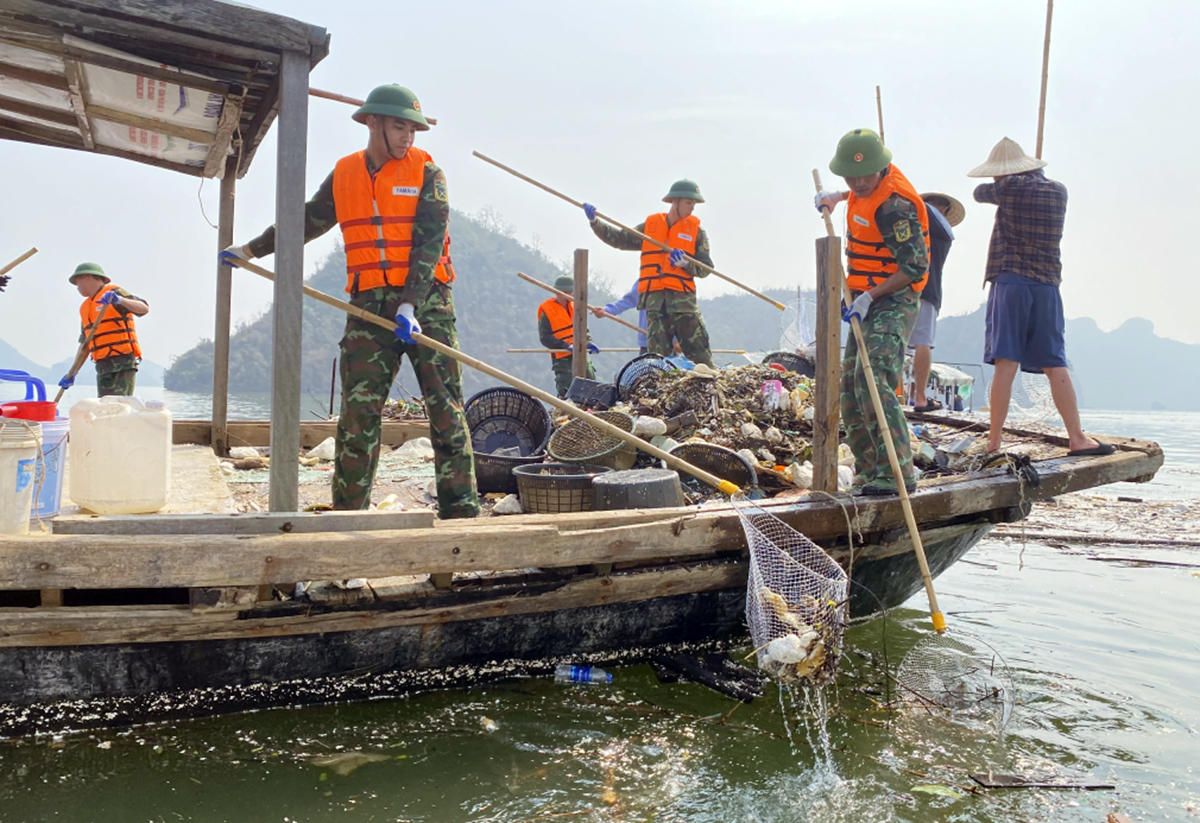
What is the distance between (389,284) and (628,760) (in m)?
2.59

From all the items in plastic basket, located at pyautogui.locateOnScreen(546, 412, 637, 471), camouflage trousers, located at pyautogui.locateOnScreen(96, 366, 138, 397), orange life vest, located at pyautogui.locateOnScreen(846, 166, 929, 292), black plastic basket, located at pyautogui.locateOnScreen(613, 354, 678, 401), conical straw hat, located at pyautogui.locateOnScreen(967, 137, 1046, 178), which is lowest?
plastic basket, located at pyautogui.locateOnScreen(546, 412, 637, 471)

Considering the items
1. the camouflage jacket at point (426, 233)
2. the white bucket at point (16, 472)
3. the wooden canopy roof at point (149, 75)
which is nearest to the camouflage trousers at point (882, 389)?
the camouflage jacket at point (426, 233)

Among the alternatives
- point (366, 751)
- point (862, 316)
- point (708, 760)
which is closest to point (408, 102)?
point (862, 316)

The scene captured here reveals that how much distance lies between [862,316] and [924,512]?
46.6 inches

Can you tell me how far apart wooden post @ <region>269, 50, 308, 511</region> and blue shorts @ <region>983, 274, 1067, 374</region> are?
4.33 m

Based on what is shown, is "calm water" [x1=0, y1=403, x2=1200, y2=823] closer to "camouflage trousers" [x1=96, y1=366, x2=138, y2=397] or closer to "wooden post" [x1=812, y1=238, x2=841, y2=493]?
"wooden post" [x1=812, y1=238, x2=841, y2=493]

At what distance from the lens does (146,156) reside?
18.4ft

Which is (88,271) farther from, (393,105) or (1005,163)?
(1005,163)

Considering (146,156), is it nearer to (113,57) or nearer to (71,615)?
(113,57)

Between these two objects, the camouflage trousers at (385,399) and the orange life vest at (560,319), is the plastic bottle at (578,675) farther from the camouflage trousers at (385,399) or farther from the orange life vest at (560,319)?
the orange life vest at (560,319)

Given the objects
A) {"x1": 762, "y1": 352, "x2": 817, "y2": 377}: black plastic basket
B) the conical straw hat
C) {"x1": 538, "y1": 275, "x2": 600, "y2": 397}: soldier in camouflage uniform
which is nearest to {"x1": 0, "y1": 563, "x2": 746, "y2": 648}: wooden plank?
the conical straw hat

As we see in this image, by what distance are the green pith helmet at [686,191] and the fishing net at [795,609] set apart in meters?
5.50

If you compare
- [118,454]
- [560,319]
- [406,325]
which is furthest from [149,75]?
[560,319]

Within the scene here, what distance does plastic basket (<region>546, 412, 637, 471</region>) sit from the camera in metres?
5.54
